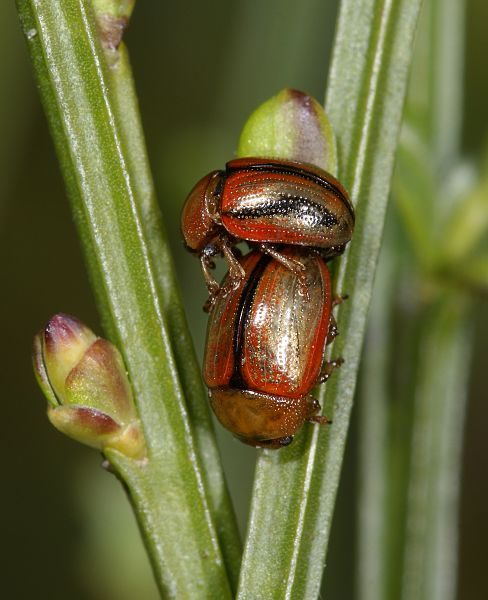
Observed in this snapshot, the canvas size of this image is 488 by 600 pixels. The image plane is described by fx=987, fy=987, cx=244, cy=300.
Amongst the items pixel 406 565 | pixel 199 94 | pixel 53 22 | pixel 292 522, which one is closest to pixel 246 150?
pixel 53 22

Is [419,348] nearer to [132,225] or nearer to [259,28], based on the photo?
[132,225]

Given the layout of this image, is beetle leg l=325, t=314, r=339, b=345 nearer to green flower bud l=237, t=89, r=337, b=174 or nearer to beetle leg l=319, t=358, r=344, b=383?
beetle leg l=319, t=358, r=344, b=383

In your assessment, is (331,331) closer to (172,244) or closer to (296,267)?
(296,267)

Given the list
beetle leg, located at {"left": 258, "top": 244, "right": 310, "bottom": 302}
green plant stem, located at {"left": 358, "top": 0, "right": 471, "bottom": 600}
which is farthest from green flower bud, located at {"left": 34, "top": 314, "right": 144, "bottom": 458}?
green plant stem, located at {"left": 358, "top": 0, "right": 471, "bottom": 600}

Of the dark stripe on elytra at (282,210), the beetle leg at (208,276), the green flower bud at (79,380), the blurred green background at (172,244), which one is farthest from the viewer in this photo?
the blurred green background at (172,244)

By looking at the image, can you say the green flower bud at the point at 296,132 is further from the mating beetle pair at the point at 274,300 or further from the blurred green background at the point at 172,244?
the blurred green background at the point at 172,244

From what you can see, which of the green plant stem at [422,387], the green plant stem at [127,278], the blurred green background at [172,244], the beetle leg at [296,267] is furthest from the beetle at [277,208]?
A: the blurred green background at [172,244]
